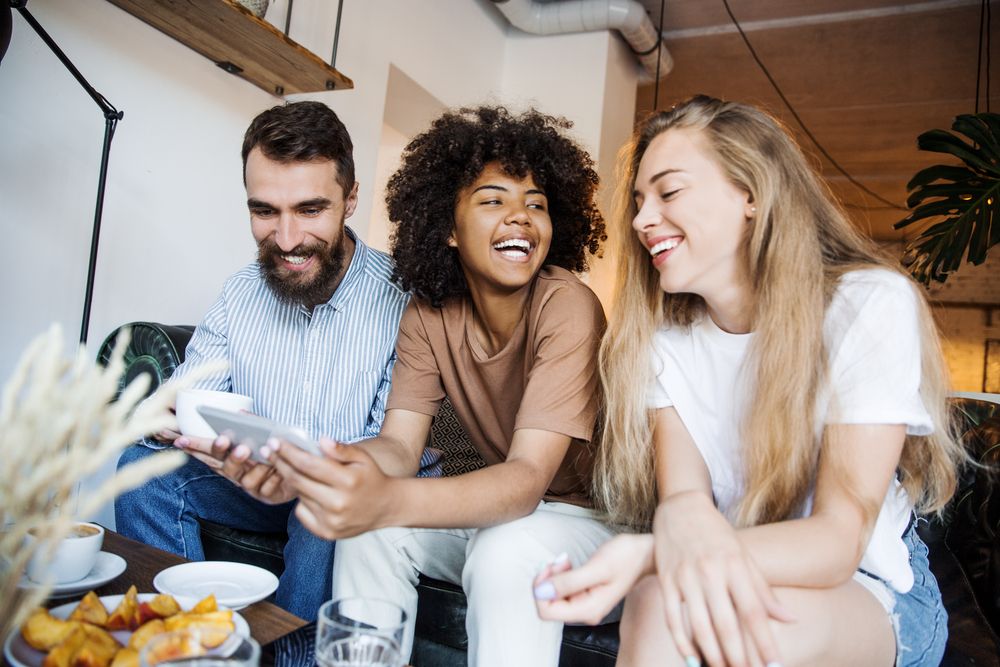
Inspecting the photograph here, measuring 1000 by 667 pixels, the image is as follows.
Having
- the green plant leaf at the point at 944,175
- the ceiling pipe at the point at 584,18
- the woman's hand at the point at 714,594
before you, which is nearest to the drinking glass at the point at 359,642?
the woman's hand at the point at 714,594

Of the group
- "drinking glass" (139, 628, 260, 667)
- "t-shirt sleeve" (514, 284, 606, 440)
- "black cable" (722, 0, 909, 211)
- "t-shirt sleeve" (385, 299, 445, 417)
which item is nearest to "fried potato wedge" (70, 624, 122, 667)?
"drinking glass" (139, 628, 260, 667)

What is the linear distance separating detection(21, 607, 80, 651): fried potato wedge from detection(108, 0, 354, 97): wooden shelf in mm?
1924

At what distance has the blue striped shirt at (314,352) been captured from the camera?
5.82 ft

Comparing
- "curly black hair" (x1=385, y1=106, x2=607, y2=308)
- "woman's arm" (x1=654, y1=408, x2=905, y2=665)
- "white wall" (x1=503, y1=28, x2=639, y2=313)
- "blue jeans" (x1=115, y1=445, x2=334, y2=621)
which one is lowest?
"blue jeans" (x1=115, y1=445, x2=334, y2=621)

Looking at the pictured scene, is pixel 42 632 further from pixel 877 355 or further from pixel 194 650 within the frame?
pixel 877 355

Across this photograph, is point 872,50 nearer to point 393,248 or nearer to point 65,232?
point 393,248

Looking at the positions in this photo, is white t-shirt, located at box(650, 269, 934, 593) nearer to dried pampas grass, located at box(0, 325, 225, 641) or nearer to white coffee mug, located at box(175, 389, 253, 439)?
white coffee mug, located at box(175, 389, 253, 439)

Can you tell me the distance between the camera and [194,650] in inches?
23.4

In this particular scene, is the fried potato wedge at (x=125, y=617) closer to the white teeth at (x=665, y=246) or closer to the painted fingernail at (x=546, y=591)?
the painted fingernail at (x=546, y=591)

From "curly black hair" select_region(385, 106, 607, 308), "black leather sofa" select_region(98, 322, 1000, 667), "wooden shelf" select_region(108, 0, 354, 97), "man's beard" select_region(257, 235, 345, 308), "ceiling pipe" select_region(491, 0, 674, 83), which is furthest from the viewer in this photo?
"ceiling pipe" select_region(491, 0, 674, 83)

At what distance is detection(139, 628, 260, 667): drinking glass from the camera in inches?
22.7

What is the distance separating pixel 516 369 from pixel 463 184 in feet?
1.63

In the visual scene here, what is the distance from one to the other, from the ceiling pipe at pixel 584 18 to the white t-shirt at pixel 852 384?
337 cm

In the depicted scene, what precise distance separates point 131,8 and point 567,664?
89.6 inches
